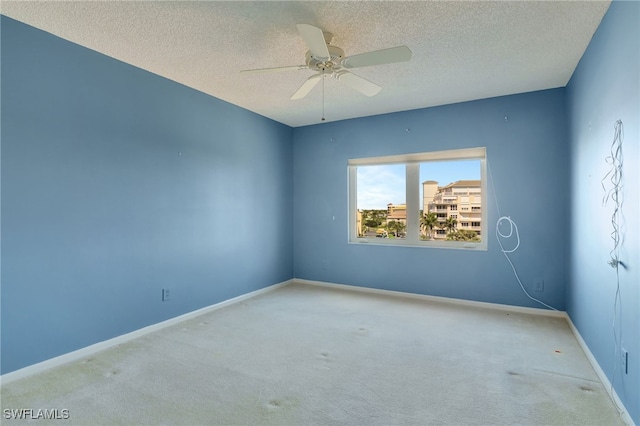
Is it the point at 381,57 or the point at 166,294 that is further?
the point at 166,294

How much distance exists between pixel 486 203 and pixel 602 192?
171 cm

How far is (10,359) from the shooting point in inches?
89.0

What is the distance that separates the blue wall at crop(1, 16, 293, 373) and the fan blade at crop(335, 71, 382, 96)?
194 centimetres

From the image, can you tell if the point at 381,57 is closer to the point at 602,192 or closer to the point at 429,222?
the point at 602,192

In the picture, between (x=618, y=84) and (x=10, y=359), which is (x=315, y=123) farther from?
(x=10, y=359)

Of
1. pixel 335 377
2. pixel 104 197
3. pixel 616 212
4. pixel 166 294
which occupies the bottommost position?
pixel 335 377

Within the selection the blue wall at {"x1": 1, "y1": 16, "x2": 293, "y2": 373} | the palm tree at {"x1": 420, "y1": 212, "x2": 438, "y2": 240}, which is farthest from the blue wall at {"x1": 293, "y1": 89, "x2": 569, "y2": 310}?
the blue wall at {"x1": 1, "y1": 16, "x2": 293, "y2": 373}

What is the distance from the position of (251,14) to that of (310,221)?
3.42 meters

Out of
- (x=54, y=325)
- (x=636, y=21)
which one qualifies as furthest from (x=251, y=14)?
(x=54, y=325)

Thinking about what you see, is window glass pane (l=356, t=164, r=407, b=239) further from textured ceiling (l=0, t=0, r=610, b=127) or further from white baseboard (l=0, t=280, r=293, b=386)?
white baseboard (l=0, t=280, r=293, b=386)

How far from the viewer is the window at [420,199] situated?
4.18 metres

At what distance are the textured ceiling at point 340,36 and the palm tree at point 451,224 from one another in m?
1.65

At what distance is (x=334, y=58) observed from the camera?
2.39 meters

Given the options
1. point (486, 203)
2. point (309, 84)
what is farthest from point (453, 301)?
point (309, 84)
